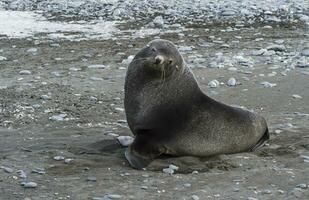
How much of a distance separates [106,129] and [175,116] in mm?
1200

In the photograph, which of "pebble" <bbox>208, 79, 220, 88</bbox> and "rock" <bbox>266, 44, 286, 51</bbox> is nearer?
"pebble" <bbox>208, 79, 220, 88</bbox>

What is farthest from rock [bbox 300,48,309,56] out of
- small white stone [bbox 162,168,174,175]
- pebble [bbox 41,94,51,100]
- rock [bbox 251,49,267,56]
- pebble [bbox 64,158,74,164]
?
pebble [bbox 64,158,74,164]

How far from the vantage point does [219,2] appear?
59.2ft

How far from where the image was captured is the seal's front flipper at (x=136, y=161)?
7.05m

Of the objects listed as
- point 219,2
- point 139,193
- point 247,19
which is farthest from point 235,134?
point 219,2

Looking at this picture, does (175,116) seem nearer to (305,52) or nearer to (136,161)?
(136,161)

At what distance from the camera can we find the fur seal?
24.2 feet

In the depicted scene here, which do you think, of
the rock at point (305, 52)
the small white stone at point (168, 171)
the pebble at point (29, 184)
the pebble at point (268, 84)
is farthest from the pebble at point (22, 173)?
the rock at point (305, 52)

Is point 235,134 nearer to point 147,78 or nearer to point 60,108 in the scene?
point 147,78

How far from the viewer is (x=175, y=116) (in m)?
7.52

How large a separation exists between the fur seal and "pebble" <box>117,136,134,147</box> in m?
0.16

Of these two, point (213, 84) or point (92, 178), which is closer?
point (92, 178)

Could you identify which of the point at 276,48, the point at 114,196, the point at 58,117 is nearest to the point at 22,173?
the point at 114,196

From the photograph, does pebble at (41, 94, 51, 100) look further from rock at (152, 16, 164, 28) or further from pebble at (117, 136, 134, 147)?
rock at (152, 16, 164, 28)
